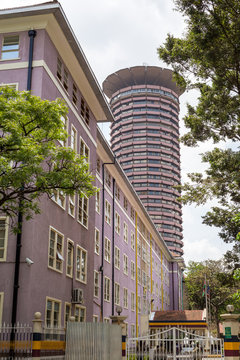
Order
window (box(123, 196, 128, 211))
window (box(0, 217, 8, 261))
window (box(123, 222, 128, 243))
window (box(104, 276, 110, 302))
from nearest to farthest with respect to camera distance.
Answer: window (box(0, 217, 8, 261))
window (box(104, 276, 110, 302))
window (box(123, 222, 128, 243))
window (box(123, 196, 128, 211))

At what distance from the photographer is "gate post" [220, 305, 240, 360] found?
15523mm

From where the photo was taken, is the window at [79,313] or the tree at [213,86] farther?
the window at [79,313]

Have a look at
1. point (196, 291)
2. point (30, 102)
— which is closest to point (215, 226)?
point (30, 102)

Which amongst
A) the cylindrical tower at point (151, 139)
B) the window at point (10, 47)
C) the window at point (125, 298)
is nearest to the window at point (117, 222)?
the window at point (125, 298)

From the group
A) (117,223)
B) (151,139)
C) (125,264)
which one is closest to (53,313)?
(117,223)

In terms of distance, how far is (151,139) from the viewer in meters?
117

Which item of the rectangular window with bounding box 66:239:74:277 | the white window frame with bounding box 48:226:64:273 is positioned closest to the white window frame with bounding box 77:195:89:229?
the rectangular window with bounding box 66:239:74:277

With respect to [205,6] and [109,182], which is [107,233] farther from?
[205,6]

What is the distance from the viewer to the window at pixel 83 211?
84.4ft

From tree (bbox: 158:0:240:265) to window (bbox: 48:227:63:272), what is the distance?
720cm

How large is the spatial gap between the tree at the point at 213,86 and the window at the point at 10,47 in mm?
6986

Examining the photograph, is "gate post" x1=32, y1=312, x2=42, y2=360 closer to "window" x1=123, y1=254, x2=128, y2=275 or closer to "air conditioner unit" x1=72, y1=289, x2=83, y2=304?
"air conditioner unit" x1=72, y1=289, x2=83, y2=304

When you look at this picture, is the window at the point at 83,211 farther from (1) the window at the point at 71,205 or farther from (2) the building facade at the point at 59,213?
(1) the window at the point at 71,205

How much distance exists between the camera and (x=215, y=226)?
2656 centimetres
